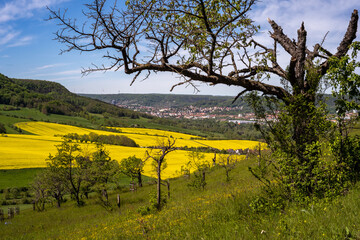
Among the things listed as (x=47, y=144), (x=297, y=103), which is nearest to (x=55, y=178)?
(x=47, y=144)

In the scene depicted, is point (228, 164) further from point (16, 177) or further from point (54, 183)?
point (16, 177)

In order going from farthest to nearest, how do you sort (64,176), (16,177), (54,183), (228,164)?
1. (16,177)
2. (228,164)
3. (54,183)
4. (64,176)

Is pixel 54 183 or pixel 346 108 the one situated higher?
pixel 346 108

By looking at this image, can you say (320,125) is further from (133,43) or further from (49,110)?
(49,110)

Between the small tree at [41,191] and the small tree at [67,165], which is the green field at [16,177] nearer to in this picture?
the small tree at [41,191]

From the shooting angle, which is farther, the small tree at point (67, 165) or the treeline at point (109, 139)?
the treeline at point (109, 139)

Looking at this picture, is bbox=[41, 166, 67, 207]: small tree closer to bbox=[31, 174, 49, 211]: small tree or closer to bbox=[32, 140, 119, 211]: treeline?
bbox=[32, 140, 119, 211]: treeline

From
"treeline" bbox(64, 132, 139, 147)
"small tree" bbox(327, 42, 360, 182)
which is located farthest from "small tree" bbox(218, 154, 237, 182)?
"treeline" bbox(64, 132, 139, 147)

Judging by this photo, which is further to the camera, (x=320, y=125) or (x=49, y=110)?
(x=49, y=110)

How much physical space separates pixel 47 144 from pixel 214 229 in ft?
209

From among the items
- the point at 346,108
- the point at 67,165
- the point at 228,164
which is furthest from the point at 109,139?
the point at 346,108

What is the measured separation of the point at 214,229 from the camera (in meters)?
5.02

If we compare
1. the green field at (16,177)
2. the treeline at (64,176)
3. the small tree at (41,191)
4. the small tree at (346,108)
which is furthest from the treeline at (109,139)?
the small tree at (346,108)

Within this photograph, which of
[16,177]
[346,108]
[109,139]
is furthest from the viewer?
[109,139]
